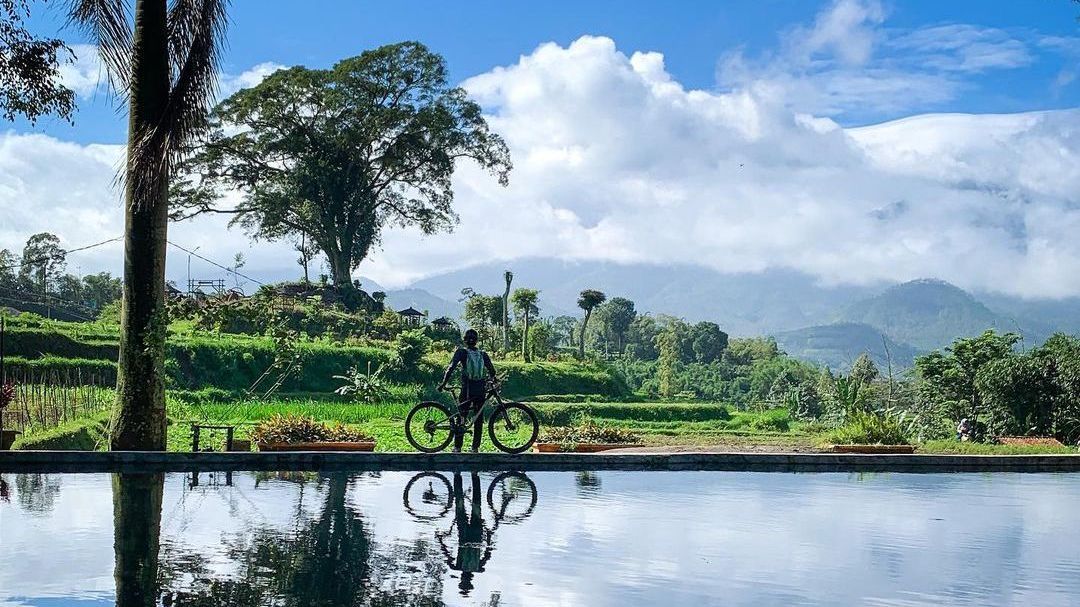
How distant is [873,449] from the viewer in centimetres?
1465

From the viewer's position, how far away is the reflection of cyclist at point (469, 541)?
21.7 ft

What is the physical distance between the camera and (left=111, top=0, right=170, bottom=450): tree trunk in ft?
42.6

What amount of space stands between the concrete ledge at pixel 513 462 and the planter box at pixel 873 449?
1.88 feet

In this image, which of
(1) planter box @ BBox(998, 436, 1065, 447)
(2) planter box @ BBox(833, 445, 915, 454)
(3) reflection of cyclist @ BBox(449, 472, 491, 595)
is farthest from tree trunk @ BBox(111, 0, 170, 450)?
(1) planter box @ BBox(998, 436, 1065, 447)

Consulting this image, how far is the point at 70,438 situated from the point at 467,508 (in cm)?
793

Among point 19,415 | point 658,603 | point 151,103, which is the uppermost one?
point 151,103

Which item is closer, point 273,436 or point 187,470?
point 187,470

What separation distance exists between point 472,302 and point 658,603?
5160 centimetres

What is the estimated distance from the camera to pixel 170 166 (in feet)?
42.7

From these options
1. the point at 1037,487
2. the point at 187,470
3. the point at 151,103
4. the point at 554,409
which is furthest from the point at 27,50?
the point at 554,409

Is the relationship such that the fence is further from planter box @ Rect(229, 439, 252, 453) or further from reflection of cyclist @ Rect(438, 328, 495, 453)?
reflection of cyclist @ Rect(438, 328, 495, 453)

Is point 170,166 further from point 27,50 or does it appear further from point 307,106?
point 307,106

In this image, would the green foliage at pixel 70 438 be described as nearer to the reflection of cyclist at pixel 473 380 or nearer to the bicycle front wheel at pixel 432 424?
the bicycle front wheel at pixel 432 424

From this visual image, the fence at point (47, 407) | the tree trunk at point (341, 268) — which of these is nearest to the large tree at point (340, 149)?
the tree trunk at point (341, 268)
